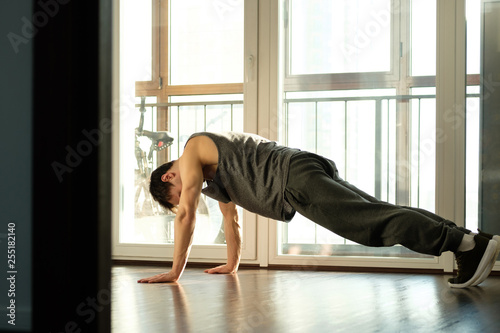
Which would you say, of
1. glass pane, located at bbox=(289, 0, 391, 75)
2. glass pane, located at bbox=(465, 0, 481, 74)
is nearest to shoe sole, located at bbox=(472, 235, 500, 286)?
glass pane, located at bbox=(465, 0, 481, 74)

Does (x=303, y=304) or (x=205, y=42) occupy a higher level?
(x=205, y=42)

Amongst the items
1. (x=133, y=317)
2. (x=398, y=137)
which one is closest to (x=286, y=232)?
(x=398, y=137)

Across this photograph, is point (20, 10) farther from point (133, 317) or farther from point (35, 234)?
point (133, 317)

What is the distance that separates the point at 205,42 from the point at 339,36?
27.2 inches

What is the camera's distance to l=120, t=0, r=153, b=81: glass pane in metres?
3.16

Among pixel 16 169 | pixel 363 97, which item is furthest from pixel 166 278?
pixel 16 169

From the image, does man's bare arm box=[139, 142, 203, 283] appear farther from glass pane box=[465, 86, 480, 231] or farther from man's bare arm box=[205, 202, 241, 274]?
glass pane box=[465, 86, 480, 231]

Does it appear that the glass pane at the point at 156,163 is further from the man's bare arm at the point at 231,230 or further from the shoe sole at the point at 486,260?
the shoe sole at the point at 486,260

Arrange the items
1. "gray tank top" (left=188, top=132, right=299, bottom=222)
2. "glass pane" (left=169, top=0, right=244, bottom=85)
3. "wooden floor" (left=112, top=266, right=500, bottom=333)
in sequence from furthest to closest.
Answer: "glass pane" (left=169, top=0, right=244, bottom=85), "gray tank top" (left=188, top=132, right=299, bottom=222), "wooden floor" (left=112, top=266, right=500, bottom=333)

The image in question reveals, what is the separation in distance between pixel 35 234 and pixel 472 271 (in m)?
1.90

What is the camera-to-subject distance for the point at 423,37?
2770mm

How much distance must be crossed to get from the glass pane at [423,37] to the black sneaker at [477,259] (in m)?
1.02

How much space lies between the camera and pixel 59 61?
0.48 m

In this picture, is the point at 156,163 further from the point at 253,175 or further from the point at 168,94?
the point at 253,175
